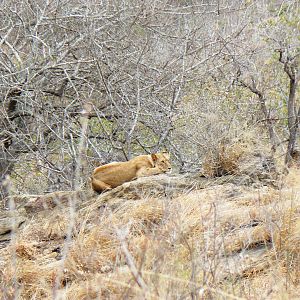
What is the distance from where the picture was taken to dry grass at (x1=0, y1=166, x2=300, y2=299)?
296cm

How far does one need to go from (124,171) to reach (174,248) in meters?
3.08

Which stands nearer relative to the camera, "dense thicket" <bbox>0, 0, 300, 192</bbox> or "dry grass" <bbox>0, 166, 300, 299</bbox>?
"dry grass" <bbox>0, 166, 300, 299</bbox>

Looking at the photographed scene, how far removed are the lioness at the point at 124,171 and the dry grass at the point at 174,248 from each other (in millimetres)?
624

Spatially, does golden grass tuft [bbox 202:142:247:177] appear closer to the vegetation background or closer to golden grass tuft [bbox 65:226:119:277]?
the vegetation background

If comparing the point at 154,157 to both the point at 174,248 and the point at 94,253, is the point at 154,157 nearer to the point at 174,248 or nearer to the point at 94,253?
the point at 94,253

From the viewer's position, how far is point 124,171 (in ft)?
20.9

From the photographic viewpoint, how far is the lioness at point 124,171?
6250mm

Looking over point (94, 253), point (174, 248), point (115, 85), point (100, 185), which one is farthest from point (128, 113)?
point (174, 248)

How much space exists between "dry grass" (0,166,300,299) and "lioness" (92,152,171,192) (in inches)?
24.6

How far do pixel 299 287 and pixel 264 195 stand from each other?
174 centimetres

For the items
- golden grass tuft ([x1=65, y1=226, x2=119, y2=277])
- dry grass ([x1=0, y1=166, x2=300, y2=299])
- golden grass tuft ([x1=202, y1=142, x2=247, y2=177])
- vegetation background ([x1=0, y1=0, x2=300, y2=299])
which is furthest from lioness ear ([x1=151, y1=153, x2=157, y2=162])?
golden grass tuft ([x1=65, y1=226, x2=119, y2=277])

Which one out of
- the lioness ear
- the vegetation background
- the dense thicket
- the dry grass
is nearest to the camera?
the dry grass

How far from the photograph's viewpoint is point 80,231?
4.70m

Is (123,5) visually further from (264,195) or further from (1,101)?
(264,195)
